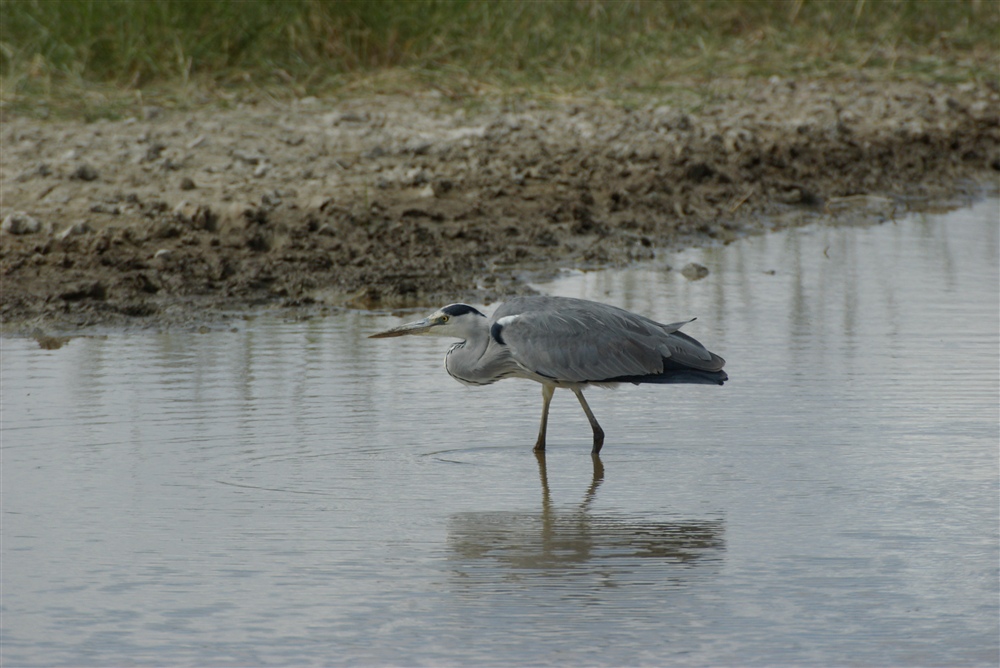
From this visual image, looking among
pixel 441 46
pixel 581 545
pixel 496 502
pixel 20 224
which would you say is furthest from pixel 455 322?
pixel 441 46

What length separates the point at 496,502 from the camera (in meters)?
5.39

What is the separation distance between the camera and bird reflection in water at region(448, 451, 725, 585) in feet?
15.2

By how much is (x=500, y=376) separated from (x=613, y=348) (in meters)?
0.46

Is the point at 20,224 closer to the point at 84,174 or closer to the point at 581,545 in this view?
the point at 84,174

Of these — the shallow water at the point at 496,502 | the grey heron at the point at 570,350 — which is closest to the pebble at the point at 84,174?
the shallow water at the point at 496,502

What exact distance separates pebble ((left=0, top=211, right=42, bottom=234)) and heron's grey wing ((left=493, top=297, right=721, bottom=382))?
4213 millimetres

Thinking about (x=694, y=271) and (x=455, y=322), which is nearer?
(x=455, y=322)

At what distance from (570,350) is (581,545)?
1281 millimetres

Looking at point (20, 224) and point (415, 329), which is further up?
point (20, 224)

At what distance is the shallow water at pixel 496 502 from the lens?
409 centimetres

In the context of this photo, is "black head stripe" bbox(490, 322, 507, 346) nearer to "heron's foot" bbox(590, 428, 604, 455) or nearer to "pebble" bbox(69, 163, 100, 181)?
"heron's foot" bbox(590, 428, 604, 455)

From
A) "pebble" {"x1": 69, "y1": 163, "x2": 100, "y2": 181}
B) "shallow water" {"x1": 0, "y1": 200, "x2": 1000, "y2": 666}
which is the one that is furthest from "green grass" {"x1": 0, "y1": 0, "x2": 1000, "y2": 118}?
"shallow water" {"x1": 0, "y1": 200, "x2": 1000, "y2": 666}

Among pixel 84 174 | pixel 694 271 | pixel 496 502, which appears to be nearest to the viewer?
pixel 496 502

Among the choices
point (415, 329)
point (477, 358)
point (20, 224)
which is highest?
point (20, 224)
